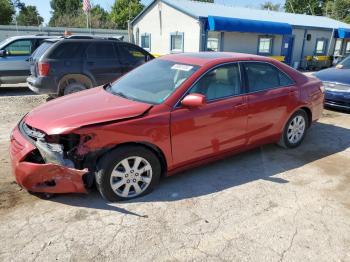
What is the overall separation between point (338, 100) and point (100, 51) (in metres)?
6.14

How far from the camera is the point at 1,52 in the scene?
939cm

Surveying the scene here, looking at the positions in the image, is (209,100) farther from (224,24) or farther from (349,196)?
(224,24)

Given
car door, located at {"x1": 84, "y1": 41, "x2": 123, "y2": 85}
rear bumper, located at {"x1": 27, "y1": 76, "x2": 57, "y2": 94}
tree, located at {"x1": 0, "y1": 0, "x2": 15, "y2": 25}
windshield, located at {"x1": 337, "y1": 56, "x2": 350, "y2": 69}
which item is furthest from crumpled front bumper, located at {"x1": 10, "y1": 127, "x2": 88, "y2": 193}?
tree, located at {"x1": 0, "y1": 0, "x2": 15, "y2": 25}

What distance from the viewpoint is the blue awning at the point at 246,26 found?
55.6 ft

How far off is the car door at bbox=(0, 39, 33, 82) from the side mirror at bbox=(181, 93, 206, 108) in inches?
306

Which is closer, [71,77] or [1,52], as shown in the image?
[71,77]

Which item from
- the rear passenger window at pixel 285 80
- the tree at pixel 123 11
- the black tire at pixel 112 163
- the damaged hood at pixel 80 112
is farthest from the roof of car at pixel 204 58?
the tree at pixel 123 11

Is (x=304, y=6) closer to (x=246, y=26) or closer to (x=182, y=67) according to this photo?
(x=246, y=26)

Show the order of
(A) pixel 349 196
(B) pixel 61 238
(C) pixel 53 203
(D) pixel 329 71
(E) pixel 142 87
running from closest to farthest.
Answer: (B) pixel 61 238
(C) pixel 53 203
(A) pixel 349 196
(E) pixel 142 87
(D) pixel 329 71

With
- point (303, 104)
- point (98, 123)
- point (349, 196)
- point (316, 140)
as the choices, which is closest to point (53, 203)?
point (98, 123)

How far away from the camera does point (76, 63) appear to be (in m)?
7.89

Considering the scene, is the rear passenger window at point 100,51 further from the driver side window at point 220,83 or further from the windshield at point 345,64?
the windshield at point 345,64

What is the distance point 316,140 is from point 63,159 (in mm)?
4577

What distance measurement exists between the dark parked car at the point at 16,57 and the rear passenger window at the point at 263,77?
25.3 ft
